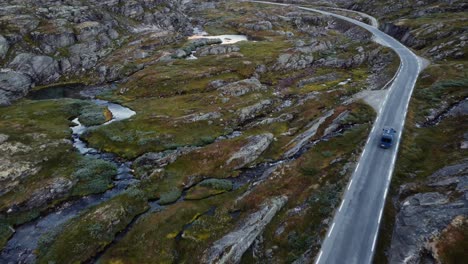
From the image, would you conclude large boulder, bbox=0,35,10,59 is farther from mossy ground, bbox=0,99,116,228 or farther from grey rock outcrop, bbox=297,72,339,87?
grey rock outcrop, bbox=297,72,339,87

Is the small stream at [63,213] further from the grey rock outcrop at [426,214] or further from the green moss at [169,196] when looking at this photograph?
the grey rock outcrop at [426,214]

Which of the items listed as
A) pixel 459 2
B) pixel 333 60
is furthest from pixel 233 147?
pixel 459 2

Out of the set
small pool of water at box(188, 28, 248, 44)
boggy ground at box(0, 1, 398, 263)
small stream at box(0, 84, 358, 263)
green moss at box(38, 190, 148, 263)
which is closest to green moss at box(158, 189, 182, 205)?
boggy ground at box(0, 1, 398, 263)

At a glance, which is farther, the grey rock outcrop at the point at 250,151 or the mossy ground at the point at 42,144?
the grey rock outcrop at the point at 250,151

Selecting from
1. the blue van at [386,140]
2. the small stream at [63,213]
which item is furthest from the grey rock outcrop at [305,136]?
the small stream at [63,213]

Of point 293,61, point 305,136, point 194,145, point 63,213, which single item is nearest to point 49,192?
point 63,213

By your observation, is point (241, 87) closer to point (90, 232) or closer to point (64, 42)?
point (90, 232)

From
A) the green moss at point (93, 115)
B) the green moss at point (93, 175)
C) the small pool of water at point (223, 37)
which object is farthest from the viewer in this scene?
the small pool of water at point (223, 37)

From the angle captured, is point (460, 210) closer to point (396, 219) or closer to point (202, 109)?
point (396, 219)
